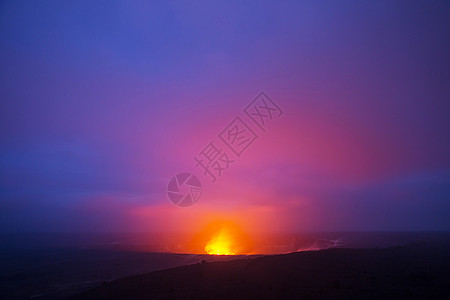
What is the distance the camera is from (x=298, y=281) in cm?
2612

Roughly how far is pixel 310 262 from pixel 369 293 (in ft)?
45.1

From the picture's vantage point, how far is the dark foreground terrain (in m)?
22.2

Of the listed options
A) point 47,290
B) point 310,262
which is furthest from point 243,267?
point 47,290

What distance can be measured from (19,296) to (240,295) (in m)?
44.4

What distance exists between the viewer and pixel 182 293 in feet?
80.0

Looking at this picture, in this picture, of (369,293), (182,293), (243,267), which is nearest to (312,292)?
(369,293)

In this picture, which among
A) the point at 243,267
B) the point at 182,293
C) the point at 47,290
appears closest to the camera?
the point at 182,293

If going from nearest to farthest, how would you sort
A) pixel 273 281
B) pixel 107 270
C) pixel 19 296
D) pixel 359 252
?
1. pixel 273 281
2. pixel 359 252
3. pixel 19 296
4. pixel 107 270

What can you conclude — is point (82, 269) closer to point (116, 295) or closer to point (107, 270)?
point (107, 270)

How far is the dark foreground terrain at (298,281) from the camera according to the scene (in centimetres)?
2222

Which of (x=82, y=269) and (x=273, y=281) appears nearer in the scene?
(x=273, y=281)

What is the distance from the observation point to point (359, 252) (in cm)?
4272

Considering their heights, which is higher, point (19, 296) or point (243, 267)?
point (243, 267)

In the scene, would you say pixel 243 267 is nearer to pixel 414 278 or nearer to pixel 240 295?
pixel 240 295
